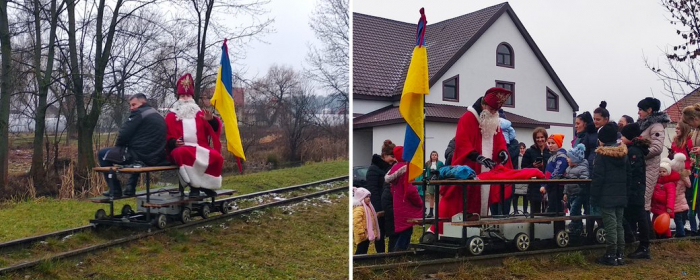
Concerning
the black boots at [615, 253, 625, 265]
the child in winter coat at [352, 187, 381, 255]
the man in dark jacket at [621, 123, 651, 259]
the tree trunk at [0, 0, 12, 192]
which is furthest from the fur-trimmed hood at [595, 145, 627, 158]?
the tree trunk at [0, 0, 12, 192]

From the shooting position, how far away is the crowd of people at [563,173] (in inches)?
132

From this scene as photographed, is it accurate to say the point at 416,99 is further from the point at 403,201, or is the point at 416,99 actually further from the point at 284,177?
the point at 284,177

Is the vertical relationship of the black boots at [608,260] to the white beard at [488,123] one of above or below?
below

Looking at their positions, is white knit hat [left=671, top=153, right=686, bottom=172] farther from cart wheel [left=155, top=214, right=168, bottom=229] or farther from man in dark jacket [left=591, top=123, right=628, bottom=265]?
cart wheel [left=155, top=214, right=168, bottom=229]

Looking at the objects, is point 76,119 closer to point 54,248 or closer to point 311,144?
point 54,248

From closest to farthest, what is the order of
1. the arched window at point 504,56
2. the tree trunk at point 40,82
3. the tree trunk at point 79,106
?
1. the arched window at point 504,56
2. the tree trunk at point 40,82
3. the tree trunk at point 79,106

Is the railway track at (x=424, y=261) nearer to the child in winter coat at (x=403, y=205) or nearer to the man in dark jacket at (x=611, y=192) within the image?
the child in winter coat at (x=403, y=205)

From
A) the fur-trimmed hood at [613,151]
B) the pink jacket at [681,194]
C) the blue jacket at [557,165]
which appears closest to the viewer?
the fur-trimmed hood at [613,151]

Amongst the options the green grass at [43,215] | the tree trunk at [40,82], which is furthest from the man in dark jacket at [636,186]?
the tree trunk at [40,82]

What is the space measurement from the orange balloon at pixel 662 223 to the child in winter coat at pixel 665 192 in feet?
0.16

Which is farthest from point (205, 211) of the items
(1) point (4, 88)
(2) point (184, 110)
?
(1) point (4, 88)

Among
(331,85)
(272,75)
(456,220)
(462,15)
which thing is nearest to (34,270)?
→ (331,85)

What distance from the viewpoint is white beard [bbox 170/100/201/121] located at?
4.72 metres

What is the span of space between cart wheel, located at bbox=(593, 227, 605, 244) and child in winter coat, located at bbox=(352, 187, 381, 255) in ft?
4.04
